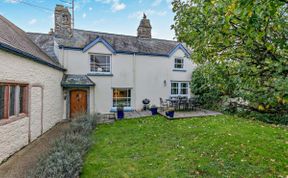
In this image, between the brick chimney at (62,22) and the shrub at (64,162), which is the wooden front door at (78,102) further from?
the shrub at (64,162)

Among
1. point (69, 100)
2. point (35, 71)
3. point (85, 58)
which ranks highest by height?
point (85, 58)

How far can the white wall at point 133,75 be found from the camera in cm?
1448

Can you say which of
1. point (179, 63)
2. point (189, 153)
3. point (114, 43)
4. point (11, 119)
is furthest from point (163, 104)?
point (11, 119)

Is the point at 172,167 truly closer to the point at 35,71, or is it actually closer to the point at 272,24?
the point at 272,24

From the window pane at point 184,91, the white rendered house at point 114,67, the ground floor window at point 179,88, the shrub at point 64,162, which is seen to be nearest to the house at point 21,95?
the shrub at point 64,162

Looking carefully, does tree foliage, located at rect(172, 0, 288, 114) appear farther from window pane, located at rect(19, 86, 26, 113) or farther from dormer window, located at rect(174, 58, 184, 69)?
dormer window, located at rect(174, 58, 184, 69)

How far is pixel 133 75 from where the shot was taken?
16062mm

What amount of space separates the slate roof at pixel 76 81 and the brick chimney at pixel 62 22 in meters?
3.62

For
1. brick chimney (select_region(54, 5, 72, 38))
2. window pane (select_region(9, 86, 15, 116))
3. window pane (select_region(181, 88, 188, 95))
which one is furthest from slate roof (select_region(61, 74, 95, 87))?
window pane (select_region(181, 88, 188, 95))

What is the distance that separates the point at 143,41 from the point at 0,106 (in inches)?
550

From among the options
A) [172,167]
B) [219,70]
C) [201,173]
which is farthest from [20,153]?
[219,70]

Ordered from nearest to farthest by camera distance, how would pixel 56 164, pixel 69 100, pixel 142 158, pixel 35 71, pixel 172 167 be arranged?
pixel 56 164
pixel 172 167
pixel 142 158
pixel 35 71
pixel 69 100

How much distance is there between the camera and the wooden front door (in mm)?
13995

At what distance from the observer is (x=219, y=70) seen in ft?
12.8
